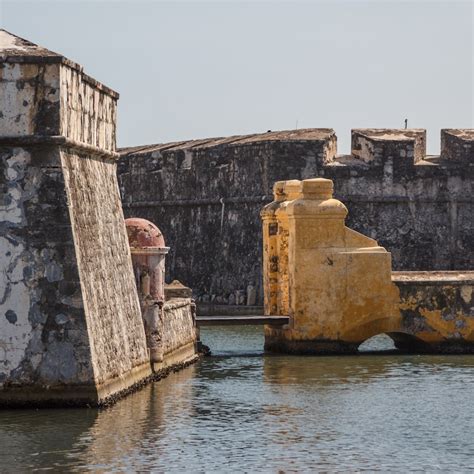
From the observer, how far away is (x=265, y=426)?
13633mm

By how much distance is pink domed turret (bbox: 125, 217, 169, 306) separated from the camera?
55.6 ft

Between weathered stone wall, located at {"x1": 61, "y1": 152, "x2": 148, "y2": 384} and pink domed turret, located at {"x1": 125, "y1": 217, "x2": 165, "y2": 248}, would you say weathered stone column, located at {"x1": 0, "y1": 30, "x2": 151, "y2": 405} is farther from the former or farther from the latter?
pink domed turret, located at {"x1": 125, "y1": 217, "x2": 165, "y2": 248}

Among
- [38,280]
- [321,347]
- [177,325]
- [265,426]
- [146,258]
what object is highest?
[146,258]

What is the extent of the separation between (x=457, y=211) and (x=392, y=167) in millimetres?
1508

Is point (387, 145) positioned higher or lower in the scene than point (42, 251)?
higher

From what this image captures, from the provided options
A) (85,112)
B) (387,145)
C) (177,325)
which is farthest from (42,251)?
(387,145)

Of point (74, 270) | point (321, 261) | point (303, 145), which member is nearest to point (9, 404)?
point (74, 270)

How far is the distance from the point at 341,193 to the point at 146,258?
1292cm

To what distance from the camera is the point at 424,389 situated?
16.7 metres

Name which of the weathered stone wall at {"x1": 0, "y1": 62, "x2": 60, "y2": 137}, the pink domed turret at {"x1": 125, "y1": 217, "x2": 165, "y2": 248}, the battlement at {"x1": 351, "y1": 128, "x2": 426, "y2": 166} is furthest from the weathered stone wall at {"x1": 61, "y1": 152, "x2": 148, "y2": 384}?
the battlement at {"x1": 351, "y1": 128, "x2": 426, "y2": 166}

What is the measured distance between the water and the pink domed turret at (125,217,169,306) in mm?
932

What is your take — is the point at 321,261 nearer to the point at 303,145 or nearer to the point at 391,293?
the point at 391,293

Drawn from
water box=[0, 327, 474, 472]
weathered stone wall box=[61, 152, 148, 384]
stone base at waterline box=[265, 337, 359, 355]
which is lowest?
water box=[0, 327, 474, 472]

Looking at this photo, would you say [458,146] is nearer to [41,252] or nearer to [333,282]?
[333,282]
